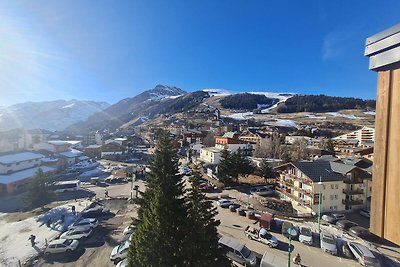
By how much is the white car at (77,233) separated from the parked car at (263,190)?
24.5m

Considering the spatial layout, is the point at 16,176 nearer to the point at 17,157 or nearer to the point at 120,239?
the point at 17,157

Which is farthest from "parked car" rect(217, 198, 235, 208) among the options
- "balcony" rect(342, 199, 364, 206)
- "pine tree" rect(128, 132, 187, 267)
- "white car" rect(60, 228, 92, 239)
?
"pine tree" rect(128, 132, 187, 267)

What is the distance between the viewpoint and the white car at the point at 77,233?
966 inches

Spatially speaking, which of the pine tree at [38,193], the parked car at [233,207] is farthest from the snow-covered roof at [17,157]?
the parked car at [233,207]

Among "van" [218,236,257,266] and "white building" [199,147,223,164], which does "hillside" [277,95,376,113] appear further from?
"van" [218,236,257,266]

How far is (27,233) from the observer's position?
27.6 metres

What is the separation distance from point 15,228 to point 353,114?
588ft

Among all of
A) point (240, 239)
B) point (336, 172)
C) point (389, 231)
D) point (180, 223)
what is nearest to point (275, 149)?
point (336, 172)

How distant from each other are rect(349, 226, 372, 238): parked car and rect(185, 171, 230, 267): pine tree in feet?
61.1

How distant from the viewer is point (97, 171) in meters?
60.7

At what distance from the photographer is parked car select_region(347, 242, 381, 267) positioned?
790 inches

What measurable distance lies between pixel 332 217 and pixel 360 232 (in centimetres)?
408

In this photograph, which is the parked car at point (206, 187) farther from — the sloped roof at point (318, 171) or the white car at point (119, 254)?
the white car at point (119, 254)

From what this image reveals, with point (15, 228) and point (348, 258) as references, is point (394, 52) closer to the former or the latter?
point (348, 258)
